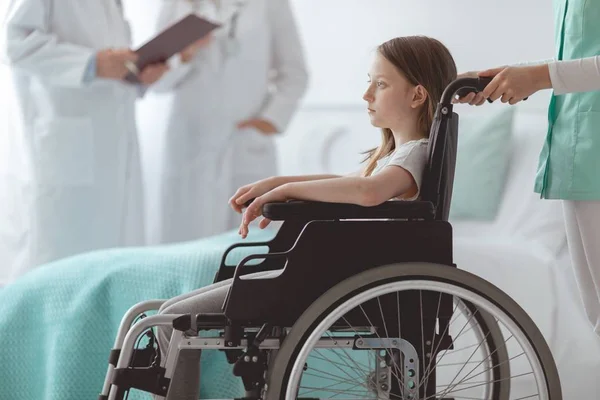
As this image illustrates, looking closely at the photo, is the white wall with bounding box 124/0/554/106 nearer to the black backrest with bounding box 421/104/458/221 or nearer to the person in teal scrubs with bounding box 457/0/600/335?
the person in teal scrubs with bounding box 457/0/600/335

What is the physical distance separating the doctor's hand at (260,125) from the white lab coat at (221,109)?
0.02 m

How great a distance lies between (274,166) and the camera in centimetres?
345

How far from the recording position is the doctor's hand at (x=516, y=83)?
1.38 m

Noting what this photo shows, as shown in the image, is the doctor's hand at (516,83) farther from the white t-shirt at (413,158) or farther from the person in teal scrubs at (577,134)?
the white t-shirt at (413,158)

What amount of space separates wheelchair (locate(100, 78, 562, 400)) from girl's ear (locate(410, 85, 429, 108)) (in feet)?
0.35

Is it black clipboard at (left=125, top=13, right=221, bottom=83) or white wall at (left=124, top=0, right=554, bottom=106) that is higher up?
white wall at (left=124, top=0, right=554, bottom=106)

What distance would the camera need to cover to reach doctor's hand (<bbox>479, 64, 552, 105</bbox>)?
54.2 inches

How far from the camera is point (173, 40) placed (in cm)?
281

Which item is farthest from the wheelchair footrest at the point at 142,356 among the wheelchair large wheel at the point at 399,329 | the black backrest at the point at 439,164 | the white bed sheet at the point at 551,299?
the white bed sheet at the point at 551,299

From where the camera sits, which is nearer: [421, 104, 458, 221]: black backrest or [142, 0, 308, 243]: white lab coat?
[421, 104, 458, 221]: black backrest

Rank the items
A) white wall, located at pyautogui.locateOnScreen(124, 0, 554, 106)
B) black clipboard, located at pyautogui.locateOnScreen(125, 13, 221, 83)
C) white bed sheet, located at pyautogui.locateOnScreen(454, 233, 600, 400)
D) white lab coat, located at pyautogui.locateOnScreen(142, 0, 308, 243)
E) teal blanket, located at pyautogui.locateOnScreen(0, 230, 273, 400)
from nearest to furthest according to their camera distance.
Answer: teal blanket, located at pyautogui.locateOnScreen(0, 230, 273, 400)
white bed sheet, located at pyautogui.locateOnScreen(454, 233, 600, 400)
black clipboard, located at pyautogui.locateOnScreen(125, 13, 221, 83)
white wall, located at pyautogui.locateOnScreen(124, 0, 554, 106)
white lab coat, located at pyautogui.locateOnScreen(142, 0, 308, 243)

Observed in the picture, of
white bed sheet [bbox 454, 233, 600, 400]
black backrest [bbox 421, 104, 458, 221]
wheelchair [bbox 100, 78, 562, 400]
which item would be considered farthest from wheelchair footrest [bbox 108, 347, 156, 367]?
white bed sheet [bbox 454, 233, 600, 400]

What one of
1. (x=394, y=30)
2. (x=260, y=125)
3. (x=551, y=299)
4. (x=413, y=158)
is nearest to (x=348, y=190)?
(x=413, y=158)

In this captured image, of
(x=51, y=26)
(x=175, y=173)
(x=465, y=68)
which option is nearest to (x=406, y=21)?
(x=465, y=68)
